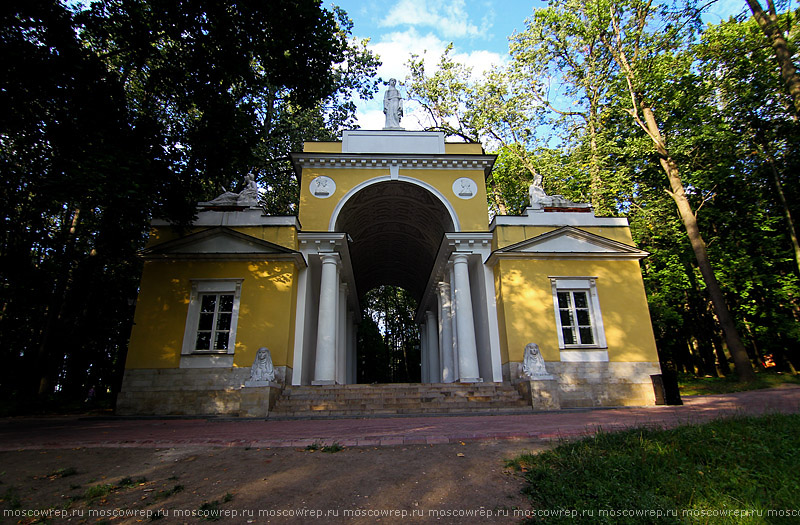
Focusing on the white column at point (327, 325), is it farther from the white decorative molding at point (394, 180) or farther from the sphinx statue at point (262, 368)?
the sphinx statue at point (262, 368)

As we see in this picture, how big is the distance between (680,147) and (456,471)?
71.8ft

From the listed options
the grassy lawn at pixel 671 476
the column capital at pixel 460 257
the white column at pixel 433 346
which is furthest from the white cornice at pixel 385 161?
the grassy lawn at pixel 671 476

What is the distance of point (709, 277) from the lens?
55.9 ft

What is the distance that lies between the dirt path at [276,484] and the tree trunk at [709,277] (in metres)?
15.0

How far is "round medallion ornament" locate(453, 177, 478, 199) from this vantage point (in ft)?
60.3

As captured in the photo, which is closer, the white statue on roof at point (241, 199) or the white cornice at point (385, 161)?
the white statue on roof at point (241, 199)

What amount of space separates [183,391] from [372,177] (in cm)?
1104

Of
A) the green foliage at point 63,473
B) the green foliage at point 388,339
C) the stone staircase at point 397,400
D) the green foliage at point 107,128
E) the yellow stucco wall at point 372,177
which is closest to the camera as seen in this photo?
the green foliage at point 63,473

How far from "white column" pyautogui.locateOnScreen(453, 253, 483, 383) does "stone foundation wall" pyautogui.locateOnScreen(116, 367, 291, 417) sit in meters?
6.63

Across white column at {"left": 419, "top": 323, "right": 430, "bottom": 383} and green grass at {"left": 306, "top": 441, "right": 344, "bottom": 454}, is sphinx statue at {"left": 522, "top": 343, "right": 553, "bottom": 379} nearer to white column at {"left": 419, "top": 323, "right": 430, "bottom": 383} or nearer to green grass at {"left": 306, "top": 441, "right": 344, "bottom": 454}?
green grass at {"left": 306, "top": 441, "right": 344, "bottom": 454}

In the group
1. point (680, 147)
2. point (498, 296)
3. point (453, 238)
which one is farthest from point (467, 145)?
point (680, 147)

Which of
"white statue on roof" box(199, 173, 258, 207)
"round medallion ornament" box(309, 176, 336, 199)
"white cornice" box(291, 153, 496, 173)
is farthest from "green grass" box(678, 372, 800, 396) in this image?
"white statue on roof" box(199, 173, 258, 207)

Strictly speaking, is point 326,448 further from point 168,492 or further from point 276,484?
point 168,492

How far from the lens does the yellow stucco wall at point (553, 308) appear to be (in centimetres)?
1533
